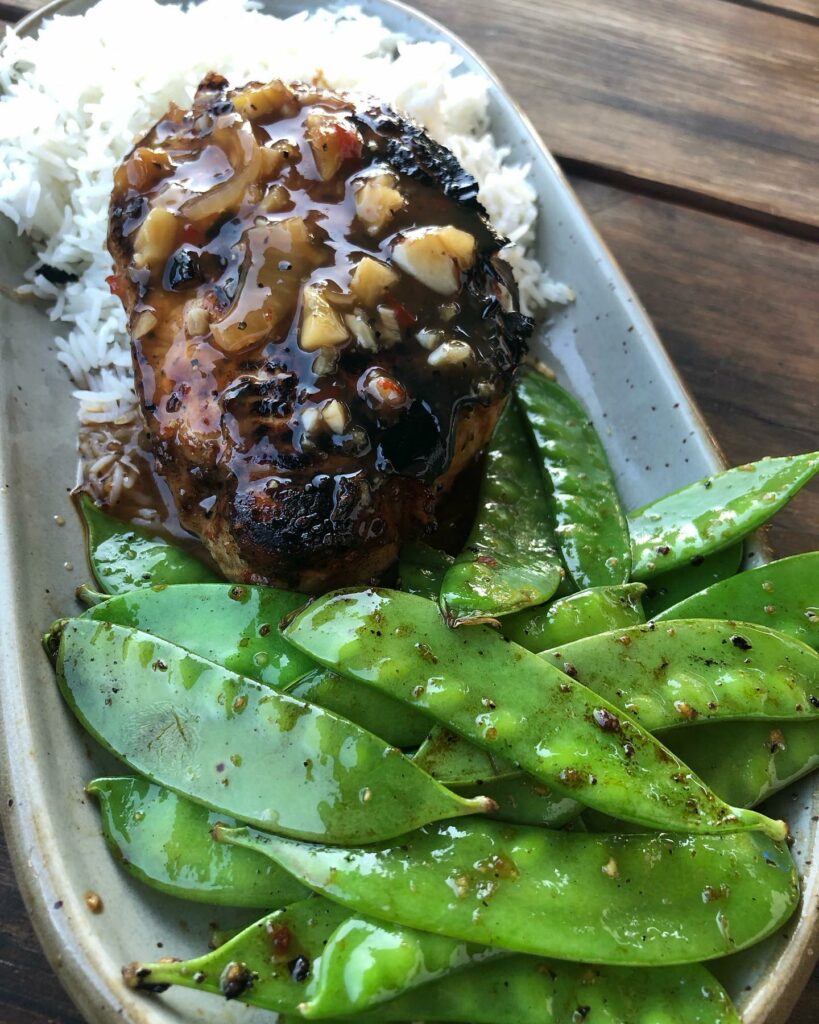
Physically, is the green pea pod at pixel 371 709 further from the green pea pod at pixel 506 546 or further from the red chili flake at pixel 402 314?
the red chili flake at pixel 402 314

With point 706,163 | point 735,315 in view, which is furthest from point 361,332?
point 706,163

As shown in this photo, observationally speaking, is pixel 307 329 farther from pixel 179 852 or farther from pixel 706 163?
pixel 706 163

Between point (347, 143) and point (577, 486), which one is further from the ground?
point (347, 143)

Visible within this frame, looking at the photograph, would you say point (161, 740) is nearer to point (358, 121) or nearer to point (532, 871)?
point (532, 871)

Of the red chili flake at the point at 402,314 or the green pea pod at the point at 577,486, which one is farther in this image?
the green pea pod at the point at 577,486

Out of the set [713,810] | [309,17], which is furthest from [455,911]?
[309,17]

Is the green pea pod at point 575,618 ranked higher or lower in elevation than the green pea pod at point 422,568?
higher

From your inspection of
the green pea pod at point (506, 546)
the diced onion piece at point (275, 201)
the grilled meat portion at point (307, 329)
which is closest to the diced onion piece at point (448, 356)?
the grilled meat portion at point (307, 329)
